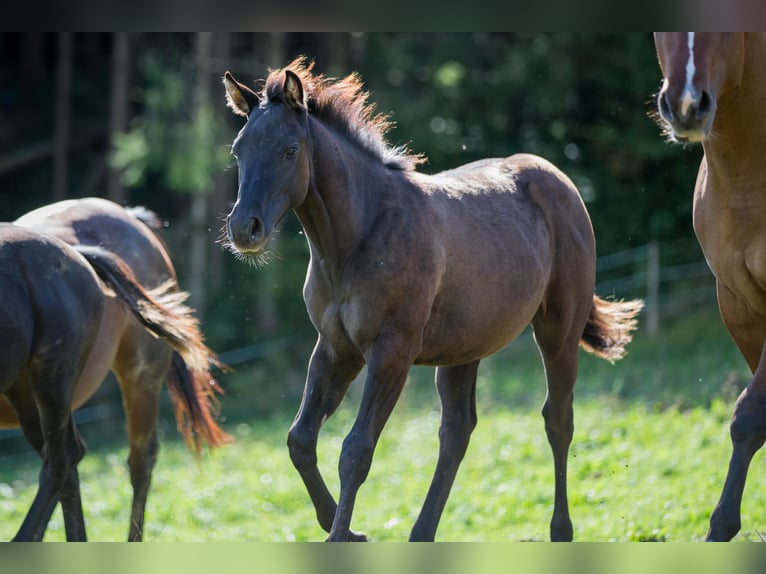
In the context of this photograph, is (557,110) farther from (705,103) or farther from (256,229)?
(256,229)

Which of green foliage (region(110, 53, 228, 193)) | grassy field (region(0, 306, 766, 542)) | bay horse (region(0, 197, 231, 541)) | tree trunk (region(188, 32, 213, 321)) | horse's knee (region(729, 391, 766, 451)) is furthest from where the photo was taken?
tree trunk (region(188, 32, 213, 321))

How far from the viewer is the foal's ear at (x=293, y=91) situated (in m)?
4.92

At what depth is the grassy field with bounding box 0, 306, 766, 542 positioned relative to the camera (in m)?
7.07

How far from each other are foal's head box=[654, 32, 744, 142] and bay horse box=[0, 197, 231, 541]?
3.49 metres

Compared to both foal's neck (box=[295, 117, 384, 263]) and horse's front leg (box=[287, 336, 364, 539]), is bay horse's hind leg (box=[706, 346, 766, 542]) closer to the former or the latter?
horse's front leg (box=[287, 336, 364, 539])

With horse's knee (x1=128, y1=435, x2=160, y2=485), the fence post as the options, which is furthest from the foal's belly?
the fence post

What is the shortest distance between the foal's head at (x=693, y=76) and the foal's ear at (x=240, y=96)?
1939 millimetres

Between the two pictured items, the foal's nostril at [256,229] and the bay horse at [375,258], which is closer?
the foal's nostril at [256,229]

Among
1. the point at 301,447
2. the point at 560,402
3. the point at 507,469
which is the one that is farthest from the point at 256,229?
the point at 507,469

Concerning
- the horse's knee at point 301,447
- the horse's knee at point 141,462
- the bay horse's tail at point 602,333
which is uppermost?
the bay horse's tail at point 602,333

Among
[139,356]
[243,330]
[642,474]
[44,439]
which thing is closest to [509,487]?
[642,474]

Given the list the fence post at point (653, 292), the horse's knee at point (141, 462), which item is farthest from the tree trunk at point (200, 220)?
the horse's knee at point (141, 462)

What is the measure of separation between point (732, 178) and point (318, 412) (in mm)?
2398

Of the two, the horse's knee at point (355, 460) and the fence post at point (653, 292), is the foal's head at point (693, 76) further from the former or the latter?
the fence post at point (653, 292)
